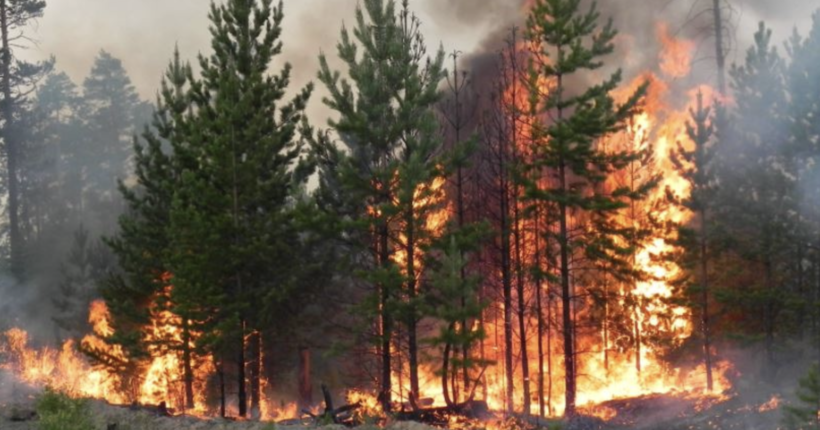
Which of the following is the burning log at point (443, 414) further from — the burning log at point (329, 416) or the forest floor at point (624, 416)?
the burning log at point (329, 416)

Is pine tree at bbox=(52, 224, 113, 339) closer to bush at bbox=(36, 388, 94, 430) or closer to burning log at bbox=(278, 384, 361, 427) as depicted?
burning log at bbox=(278, 384, 361, 427)

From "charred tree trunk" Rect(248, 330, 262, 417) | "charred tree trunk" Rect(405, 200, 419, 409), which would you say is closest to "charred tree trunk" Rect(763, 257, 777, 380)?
"charred tree trunk" Rect(405, 200, 419, 409)

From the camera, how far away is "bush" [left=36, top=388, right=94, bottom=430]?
12878 millimetres

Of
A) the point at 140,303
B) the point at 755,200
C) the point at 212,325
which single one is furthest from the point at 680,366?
the point at 140,303

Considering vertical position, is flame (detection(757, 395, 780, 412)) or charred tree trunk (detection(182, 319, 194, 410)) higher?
charred tree trunk (detection(182, 319, 194, 410))

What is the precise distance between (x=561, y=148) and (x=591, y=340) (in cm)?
1354

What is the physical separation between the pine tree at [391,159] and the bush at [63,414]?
362 inches

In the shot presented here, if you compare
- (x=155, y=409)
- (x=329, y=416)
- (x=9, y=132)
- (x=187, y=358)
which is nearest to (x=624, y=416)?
(x=329, y=416)

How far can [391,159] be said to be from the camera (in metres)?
24.5

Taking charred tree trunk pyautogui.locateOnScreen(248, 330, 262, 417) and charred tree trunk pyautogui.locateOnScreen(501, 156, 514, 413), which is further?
charred tree trunk pyautogui.locateOnScreen(501, 156, 514, 413)

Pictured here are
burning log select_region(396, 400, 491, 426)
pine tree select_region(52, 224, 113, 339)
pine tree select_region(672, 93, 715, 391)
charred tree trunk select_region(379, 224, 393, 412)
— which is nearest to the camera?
burning log select_region(396, 400, 491, 426)

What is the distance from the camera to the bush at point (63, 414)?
1288cm

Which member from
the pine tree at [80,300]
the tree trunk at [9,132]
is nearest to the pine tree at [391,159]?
the pine tree at [80,300]

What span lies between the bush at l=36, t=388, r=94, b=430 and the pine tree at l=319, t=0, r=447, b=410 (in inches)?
362
